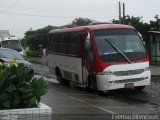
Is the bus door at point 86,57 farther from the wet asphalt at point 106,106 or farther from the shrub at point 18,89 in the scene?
the shrub at point 18,89

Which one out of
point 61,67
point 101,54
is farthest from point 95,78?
point 61,67

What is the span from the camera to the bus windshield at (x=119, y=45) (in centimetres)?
1703

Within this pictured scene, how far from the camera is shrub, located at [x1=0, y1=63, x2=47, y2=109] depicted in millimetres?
6406

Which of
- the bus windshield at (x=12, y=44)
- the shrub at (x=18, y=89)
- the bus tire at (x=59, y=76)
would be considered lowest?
the bus tire at (x=59, y=76)

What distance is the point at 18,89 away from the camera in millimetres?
6488

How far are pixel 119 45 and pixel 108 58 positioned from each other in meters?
0.87

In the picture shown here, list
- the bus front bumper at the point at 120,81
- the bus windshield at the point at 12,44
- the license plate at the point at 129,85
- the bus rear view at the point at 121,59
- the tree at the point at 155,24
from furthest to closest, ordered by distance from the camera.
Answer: the bus windshield at the point at 12,44
the tree at the point at 155,24
the license plate at the point at 129,85
the bus rear view at the point at 121,59
the bus front bumper at the point at 120,81

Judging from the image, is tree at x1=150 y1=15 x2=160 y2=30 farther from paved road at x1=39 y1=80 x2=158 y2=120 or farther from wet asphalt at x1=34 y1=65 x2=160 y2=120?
paved road at x1=39 y1=80 x2=158 y2=120

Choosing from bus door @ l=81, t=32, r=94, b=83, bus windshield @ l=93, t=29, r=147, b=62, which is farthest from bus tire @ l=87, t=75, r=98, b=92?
bus windshield @ l=93, t=29, r=147, b=62

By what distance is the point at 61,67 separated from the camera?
21.8m

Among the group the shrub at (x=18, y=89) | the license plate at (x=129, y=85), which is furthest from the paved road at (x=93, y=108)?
the shrub at (x=18, y=89)

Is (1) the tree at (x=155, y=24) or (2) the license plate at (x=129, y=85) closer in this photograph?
(2) the license plate at (x=129, y=85)

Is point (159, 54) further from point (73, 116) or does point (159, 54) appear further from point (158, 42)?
point (73, 116)

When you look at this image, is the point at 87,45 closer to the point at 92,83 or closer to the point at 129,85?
the point at 92,83
